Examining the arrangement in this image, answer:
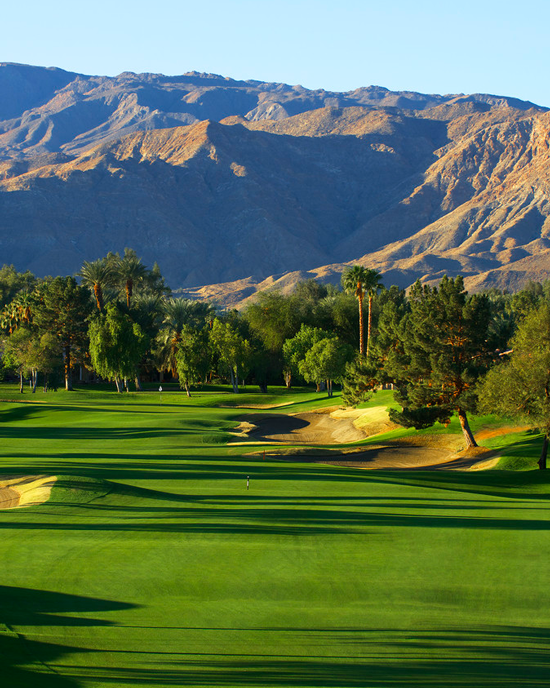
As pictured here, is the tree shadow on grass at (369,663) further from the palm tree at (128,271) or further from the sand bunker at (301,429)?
the palm tree at (128,271)

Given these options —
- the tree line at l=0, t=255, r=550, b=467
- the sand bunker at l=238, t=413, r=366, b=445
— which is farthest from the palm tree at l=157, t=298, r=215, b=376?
the sand bunker at l=238, t=413, r=366, b=445

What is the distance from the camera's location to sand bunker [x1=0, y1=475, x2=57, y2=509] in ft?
67.2

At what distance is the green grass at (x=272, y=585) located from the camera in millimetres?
10203

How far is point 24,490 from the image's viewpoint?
2194 cm

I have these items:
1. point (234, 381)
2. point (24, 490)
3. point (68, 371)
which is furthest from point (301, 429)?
point (68, 371)

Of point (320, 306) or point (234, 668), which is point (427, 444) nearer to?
point (234, 668)

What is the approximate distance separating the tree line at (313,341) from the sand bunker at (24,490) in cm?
2033

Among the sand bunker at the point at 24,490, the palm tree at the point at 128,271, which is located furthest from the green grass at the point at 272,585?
the palm tree at the point at 128,271

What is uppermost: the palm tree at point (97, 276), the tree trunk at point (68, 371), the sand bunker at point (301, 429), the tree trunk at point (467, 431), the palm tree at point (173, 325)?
Result: the palm tree at point (97, 276)

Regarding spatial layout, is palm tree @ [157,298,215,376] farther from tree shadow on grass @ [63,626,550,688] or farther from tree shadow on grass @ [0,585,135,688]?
tree shadow on grass @ [63,626,550,688]

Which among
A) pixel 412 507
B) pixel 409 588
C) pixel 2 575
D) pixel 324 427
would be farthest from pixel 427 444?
pixel 2 575

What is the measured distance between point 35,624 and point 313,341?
74.4m

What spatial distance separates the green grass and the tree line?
13.0m

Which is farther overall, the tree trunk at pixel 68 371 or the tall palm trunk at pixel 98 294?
the tall palm trunk at pixel 98 294
